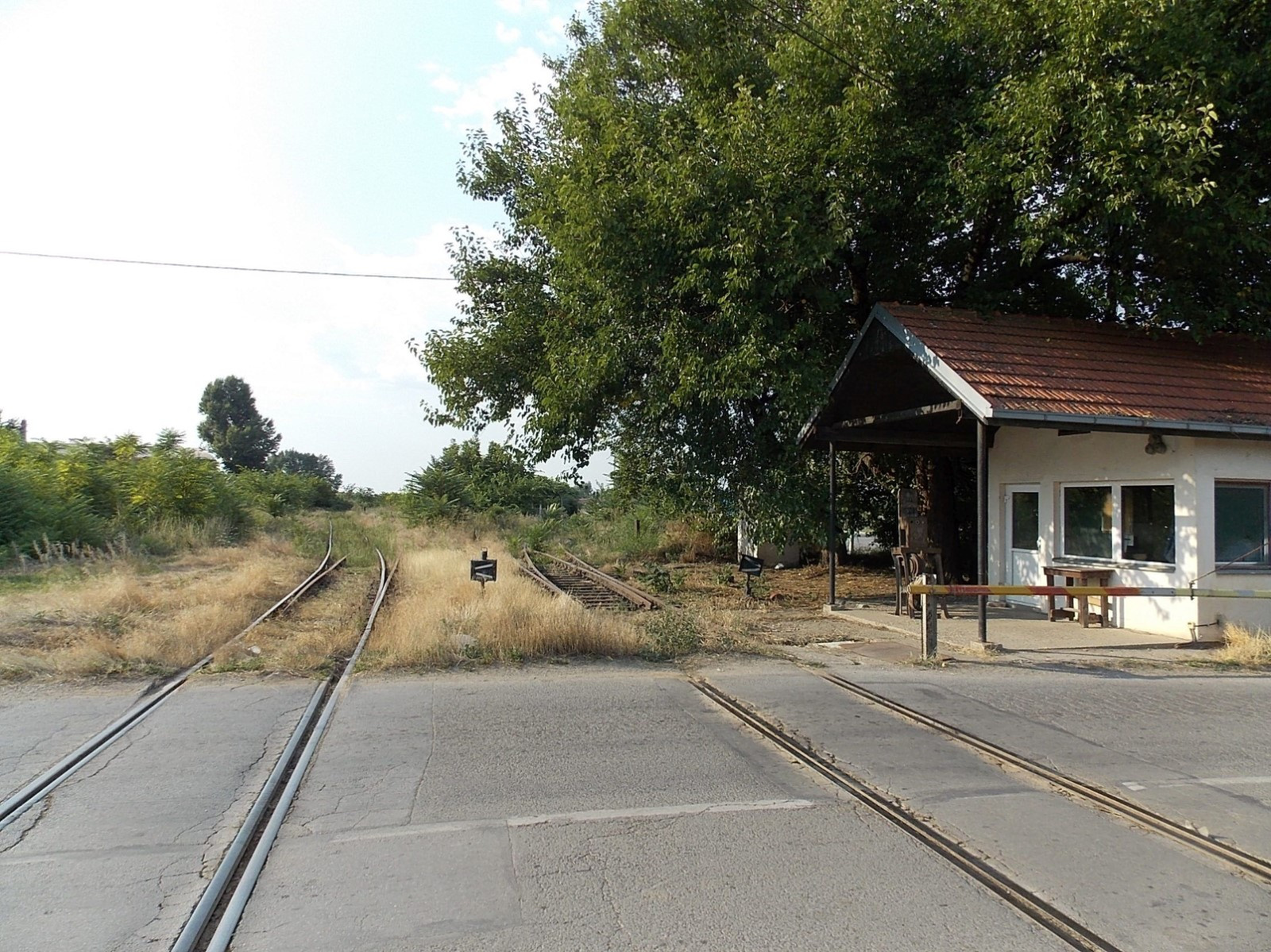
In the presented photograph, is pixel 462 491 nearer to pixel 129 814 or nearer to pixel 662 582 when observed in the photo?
pixel 662 582

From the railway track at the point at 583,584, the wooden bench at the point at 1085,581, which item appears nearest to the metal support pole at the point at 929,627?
the wooden bench at the point at 1085,581

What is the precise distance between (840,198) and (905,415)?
11.3 feet

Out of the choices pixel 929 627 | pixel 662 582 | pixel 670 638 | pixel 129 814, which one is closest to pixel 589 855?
pixel 129 814

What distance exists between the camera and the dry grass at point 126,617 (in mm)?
9844

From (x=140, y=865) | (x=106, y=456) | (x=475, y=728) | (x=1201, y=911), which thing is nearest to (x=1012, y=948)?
(x=1201, y=911)

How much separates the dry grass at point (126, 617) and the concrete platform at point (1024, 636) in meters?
8.18

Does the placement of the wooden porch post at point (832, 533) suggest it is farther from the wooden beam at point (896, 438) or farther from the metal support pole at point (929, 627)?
the metal support pole at point (929, 627)

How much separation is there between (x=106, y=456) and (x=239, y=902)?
34268 mm

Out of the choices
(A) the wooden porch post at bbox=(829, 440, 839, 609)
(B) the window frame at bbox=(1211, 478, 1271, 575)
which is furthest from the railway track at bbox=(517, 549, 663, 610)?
(B) the window frame at bbox=(1211, 478, 1271, 575)

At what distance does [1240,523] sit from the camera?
12.9 meters

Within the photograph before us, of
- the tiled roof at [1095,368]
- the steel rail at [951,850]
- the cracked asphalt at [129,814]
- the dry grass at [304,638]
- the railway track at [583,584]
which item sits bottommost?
the cracked asphalt at [129,814]

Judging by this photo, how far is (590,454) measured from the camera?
719 inches

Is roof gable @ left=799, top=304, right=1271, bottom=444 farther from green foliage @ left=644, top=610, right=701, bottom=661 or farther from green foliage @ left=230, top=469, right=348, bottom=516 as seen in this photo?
green foliage @ left=230, top=469, right=348, bottom=516

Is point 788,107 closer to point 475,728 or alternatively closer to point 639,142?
point 639,142
